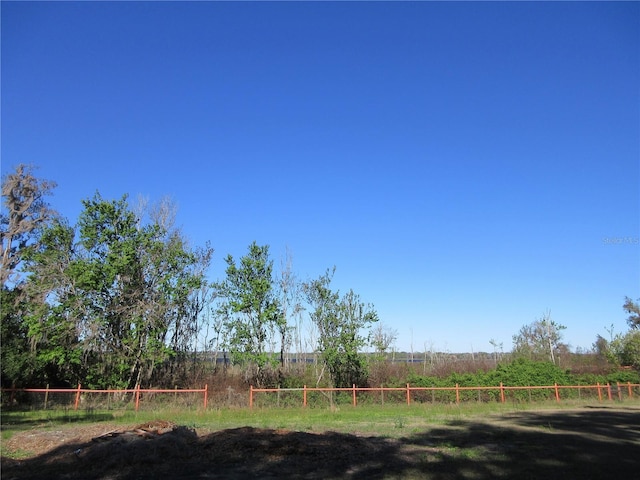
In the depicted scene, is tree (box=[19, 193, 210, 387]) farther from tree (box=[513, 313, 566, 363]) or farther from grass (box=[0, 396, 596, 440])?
tree (box=[513, 313, 566, 363])

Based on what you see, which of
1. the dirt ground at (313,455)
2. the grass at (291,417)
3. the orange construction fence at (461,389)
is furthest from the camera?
the orange construction fence at (461,389)

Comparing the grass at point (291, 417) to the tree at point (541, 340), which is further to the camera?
the tree at point (541, 340)

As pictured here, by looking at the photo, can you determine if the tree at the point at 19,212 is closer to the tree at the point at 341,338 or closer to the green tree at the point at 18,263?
the green tree at the point at 18,263

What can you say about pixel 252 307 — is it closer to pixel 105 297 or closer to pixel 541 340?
pixel 105 297

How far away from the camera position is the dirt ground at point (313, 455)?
9.99 meters

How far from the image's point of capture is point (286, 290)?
139 ft

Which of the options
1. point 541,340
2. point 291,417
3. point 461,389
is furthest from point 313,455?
point 541,340

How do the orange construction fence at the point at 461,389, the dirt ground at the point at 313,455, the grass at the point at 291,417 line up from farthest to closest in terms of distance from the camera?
the orange construction fence at the point at 461,389, the grass at the point at 291,417, the dirt ground at the point at 313,455

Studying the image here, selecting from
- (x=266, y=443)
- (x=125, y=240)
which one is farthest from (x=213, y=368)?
(x=266, y=443)

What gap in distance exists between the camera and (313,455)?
468 inches

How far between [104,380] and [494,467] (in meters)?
26.0

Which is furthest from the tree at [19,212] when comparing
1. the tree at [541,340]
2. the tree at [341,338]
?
the tree at [541,340]

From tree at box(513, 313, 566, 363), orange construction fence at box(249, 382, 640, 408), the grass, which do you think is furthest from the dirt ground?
tree at box(513, 313, 566, 363)

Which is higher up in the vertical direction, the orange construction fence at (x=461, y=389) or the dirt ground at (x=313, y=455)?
the orange construction fence at (x=461, y=389)
